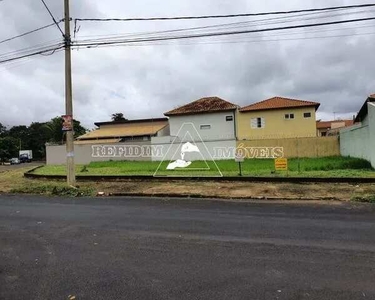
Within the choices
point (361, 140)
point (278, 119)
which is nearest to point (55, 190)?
point (361, 140)

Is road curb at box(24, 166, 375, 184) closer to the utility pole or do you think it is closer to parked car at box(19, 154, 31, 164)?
the utility pole

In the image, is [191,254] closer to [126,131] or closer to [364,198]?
[364,198]

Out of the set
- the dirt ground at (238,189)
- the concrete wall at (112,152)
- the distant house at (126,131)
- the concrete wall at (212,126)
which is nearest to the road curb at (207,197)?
the dirt ground at (238,189)

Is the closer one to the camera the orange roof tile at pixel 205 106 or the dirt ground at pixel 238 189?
the dirt ground at pixel 238 189

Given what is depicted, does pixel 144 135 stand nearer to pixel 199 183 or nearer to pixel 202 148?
pixel 202 148

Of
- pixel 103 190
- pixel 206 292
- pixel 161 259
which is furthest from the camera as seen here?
pixel 103 190

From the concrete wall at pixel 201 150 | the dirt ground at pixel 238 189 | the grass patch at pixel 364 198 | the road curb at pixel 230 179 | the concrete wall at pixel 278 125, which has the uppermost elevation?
the concrete wall at pixel 278 125

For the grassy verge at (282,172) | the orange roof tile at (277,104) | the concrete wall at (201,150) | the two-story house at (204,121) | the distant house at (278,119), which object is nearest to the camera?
the grassy verge at (282,172)

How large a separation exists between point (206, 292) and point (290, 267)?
147cm

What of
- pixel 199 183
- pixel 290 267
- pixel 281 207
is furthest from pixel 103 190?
pixel 290 267

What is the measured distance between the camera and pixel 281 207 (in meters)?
10.4

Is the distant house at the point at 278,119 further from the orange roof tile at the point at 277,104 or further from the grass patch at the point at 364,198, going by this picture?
the grass patch at the point at 364,198

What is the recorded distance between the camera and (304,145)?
30.9 m

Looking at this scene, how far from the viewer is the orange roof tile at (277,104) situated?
38500mm
